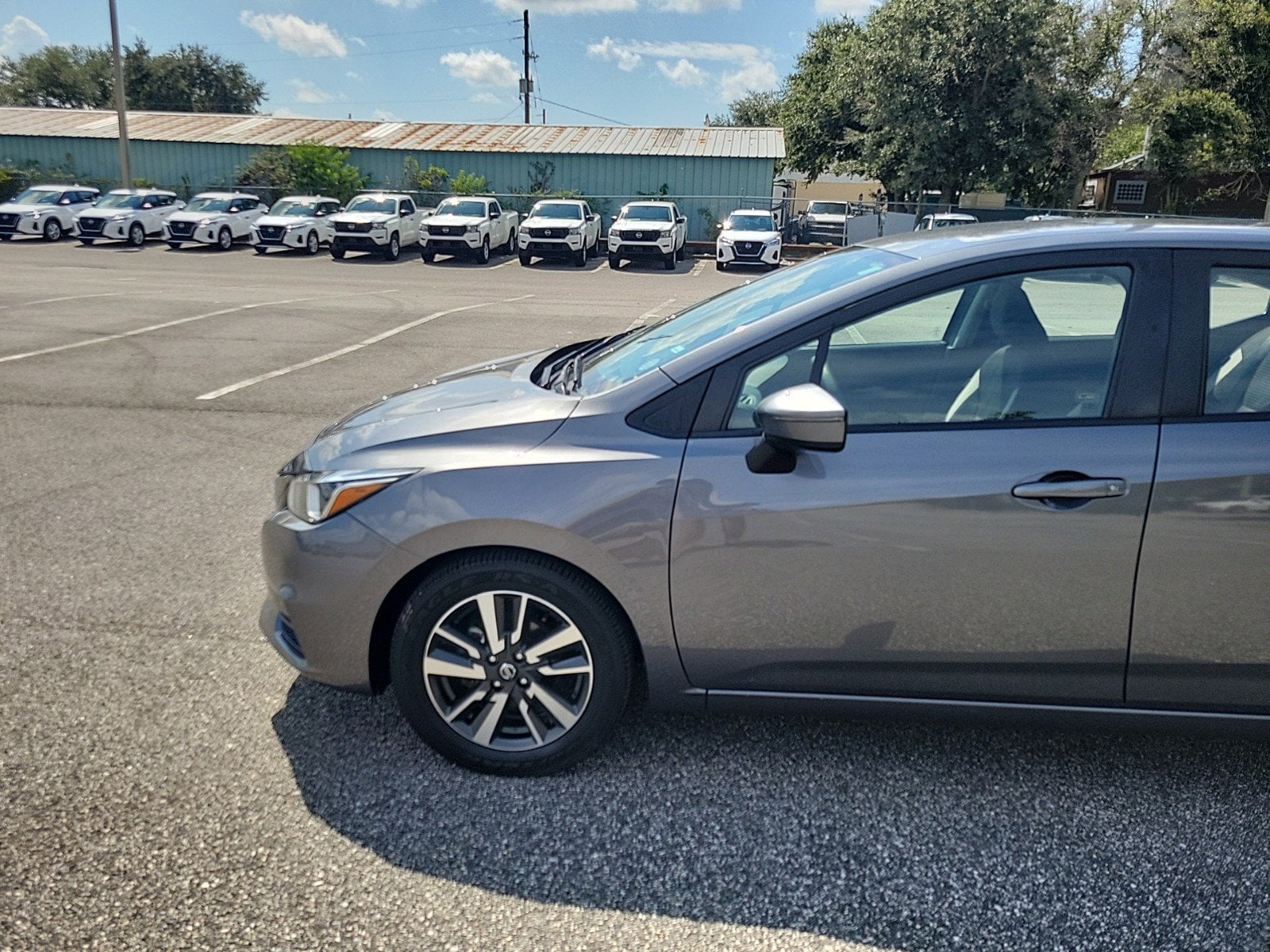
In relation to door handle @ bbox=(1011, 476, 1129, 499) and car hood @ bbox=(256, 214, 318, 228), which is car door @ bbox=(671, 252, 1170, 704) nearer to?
door handle @ bbox=(1011, 476, 1129, 499)

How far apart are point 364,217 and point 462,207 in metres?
2.83

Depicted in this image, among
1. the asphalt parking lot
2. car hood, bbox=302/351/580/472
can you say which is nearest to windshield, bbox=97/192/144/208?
the asphalt parking lot

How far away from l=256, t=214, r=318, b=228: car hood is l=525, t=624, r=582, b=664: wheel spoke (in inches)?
1086

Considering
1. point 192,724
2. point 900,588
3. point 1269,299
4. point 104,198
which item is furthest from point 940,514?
point 104,198

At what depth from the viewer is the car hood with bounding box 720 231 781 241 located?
2719cm

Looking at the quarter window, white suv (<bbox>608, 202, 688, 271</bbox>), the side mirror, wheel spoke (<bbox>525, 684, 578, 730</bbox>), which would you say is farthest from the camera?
white suv (<bbox>608, 202, 688, 271</bbox>)

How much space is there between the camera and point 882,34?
113ft

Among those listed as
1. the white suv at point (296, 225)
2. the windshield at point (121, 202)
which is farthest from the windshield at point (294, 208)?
the windshield at point (121, 202)

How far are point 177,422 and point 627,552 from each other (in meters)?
5.95

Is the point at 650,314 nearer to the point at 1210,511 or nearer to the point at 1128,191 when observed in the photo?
the point at 1210,511

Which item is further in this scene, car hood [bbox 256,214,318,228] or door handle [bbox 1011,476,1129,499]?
car hood [bbox 256,214,318,228]

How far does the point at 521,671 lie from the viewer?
3041 millimetres

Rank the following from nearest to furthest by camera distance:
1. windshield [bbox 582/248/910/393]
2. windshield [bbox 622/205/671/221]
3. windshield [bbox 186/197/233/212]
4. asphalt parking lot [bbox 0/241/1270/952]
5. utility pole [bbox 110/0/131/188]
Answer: asphalt parking lot [bbox 0/241/1270/952] < windshield [bbox 582/248/910/393] < windshield [bbox 622/205/671/221] < windshield [bbox 186/197/233/212] < utility pole [bbox 110/0/131/188]

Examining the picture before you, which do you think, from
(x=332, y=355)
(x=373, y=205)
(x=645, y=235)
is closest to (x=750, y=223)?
(x=645, y=235)
